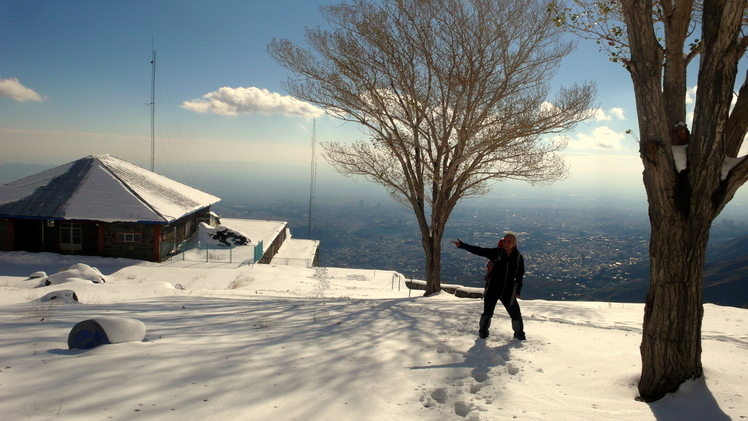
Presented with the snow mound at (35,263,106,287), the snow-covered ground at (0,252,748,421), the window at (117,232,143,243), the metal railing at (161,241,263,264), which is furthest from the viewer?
the metal railing at (161,241,263,264)

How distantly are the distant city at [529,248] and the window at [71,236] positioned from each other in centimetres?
1881

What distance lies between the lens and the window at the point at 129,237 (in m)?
20.4

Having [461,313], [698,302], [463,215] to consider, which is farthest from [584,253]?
[698,302]

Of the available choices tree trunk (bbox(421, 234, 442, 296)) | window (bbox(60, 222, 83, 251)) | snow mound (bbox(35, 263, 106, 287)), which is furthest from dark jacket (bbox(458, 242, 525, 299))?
window (bbox(60, 222, 83, 251))

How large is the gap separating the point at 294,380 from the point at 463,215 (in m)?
91.4

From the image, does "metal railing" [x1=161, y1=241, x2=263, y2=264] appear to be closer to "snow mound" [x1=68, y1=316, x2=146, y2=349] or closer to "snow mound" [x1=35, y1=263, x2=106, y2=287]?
"snow mound" [x1=35, y1=263, x2=106, y2=287]

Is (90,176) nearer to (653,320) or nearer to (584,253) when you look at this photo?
(653,320)

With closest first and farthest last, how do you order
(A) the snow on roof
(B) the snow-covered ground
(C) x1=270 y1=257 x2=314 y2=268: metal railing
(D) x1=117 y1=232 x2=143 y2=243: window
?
(B) the snow-covered ground
(A) the snow on roof
(D) x1=117 y1=232 x2=143 y2=243: window
(C) x1=270 y1=257 x2=314 y2=268: metal railing

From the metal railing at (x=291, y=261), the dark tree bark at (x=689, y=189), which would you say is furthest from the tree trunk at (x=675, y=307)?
the metal railing at (x=291, y=261)

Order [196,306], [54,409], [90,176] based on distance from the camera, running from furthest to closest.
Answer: [90,176] → [196,306] → [54,409]

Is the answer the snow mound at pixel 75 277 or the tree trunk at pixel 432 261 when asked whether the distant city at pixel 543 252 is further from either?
the snow mound at pixel 75 277

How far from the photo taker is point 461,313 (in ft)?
26.7

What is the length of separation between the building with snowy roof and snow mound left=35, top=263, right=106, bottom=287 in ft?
23.4

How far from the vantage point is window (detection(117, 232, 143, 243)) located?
66.8 feet
